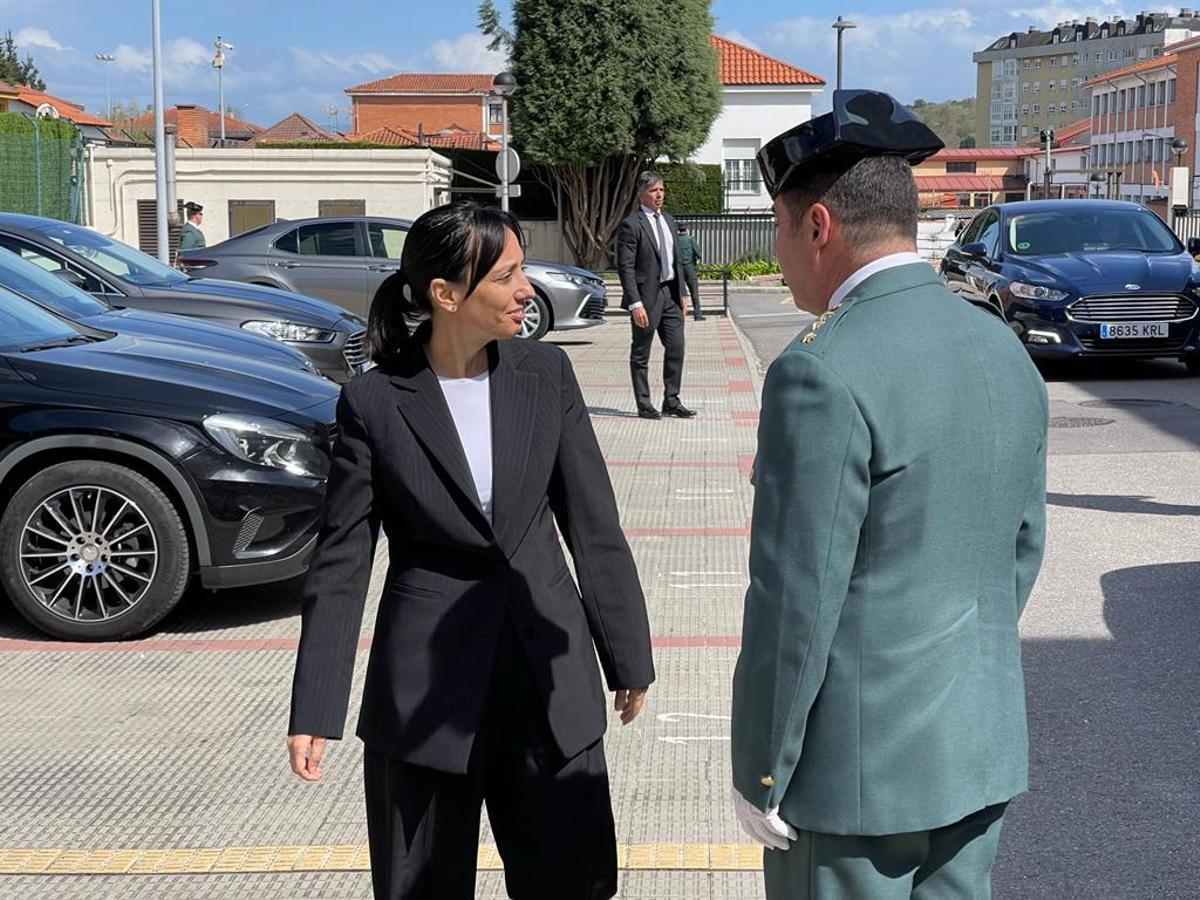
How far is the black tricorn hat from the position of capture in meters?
2.21

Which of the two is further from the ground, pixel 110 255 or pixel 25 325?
pixel 110 255

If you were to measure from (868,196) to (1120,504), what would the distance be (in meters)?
7.25

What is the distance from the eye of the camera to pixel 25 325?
23.6ft

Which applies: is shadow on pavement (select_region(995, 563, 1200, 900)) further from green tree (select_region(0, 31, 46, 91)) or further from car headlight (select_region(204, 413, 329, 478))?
green tree (select_region(0, 31, 46, 91))

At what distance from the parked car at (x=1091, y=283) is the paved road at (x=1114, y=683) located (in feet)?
11.5

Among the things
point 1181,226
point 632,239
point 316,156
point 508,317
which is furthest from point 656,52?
point 508,317

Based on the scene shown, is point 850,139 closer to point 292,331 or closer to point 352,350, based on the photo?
point 292,331

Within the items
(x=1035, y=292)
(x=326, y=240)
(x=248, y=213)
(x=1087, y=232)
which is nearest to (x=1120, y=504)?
(x=1035, y=292)

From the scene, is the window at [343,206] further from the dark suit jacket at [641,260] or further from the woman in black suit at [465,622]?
the woman in black suit at [465,622]

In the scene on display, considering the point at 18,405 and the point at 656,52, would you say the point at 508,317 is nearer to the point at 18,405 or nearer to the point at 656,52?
the point at 18,405

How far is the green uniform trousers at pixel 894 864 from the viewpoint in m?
2.25

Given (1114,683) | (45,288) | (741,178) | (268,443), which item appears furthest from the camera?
(741,178)

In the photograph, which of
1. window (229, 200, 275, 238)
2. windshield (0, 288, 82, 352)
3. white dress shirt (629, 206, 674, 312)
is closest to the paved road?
white dress shirt (629, 206, 674, 312)

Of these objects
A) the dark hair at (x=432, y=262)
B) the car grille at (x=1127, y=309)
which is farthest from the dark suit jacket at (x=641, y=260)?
the dark hair at (x=432, y=262)
